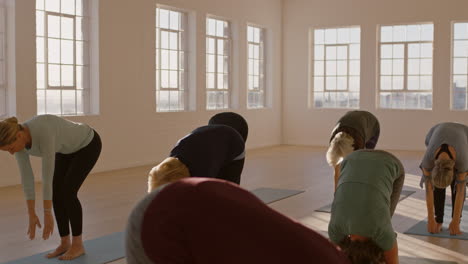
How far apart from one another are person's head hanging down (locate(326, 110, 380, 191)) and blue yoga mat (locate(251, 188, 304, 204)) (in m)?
1.21

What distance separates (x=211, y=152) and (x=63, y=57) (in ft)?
18.7

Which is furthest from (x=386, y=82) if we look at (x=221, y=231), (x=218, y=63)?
(x=221, y=231)

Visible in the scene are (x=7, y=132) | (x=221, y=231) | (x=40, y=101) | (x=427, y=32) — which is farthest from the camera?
(x=427, y=32)

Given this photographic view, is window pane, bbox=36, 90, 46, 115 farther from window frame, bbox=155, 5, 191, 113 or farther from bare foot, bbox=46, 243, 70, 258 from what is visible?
bare foot, bbox=46, 243, 70, 258

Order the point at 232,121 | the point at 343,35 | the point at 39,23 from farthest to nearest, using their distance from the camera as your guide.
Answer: the point at 343,35 < the point at 39,23 < the point at 232,121

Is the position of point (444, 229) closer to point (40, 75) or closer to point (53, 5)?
point (40, 75)

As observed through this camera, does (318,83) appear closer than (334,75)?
No

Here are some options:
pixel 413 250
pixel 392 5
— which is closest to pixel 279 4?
pixel 392 5

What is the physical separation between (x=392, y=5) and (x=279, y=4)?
2.40 m

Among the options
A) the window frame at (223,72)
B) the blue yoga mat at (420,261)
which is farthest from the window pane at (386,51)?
the blue yoga mat at (420,261)

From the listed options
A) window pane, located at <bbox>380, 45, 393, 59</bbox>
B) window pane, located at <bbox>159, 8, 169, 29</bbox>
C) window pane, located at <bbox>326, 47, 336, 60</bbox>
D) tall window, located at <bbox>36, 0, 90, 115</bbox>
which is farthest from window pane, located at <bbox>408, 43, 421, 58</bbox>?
tall window, located at <bbox>36, 0, 90, 115</bbox>

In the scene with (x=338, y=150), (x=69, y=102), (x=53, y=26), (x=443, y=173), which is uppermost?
(x=53, y=26)

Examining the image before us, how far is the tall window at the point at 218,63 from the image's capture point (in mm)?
11383

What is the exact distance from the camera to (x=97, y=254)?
442 centimetres
